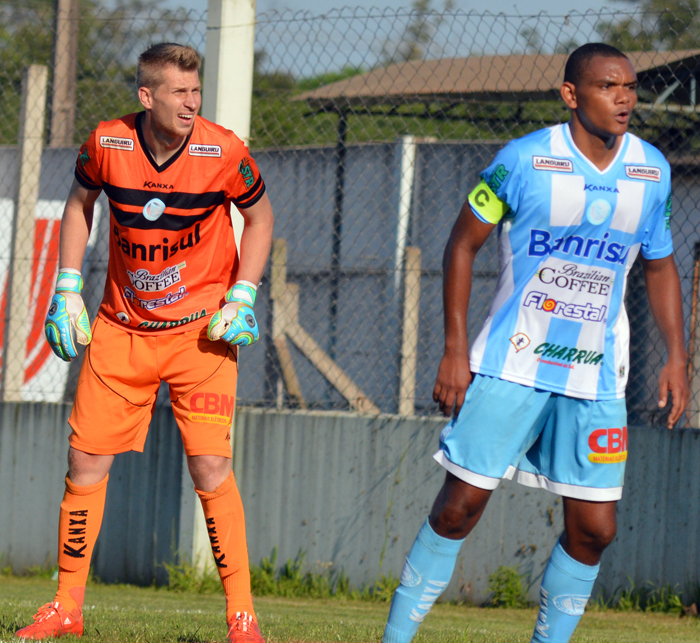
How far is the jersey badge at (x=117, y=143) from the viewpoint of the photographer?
12.6 feet

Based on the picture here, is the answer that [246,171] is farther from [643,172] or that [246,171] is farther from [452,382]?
[643,172]

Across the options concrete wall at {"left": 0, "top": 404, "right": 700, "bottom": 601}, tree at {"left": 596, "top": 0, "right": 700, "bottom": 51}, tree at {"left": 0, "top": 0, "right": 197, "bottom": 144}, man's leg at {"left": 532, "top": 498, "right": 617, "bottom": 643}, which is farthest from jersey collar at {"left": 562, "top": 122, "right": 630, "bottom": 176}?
tree at {"left": 0, "top": 0, "right": 197, "bottom": 144}

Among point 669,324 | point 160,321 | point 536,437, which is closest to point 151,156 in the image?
point 160,321

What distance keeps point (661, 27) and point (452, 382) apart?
3.79 meters

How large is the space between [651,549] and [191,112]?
3.90 m

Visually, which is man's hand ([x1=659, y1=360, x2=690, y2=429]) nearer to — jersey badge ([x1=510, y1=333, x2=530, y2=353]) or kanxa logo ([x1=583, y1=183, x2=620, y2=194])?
jersey badge ([x1=510, y1=333, x2=530, y2=353])

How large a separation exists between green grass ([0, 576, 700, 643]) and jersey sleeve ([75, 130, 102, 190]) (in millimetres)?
1792

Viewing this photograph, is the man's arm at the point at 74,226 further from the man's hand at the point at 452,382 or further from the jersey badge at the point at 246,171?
the man's hand at the point at 452,382

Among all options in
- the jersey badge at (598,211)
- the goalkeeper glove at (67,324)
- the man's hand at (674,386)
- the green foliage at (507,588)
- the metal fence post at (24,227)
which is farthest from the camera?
the metal fence post at (24,227)

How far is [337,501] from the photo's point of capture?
6391 mm

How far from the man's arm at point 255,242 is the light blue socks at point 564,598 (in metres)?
1.63

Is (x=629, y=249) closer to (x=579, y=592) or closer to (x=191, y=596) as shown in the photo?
(x=579, y=592)

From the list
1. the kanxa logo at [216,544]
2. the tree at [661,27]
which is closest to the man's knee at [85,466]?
the kanxa logo at [216,544]

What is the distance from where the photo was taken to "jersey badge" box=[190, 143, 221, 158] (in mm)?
3857
